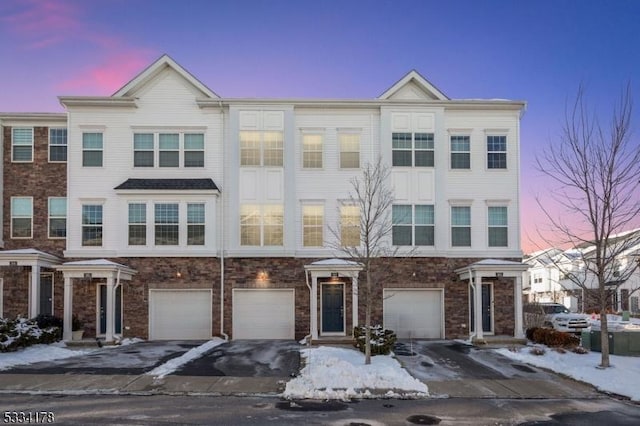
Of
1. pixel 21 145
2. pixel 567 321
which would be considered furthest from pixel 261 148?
pixel 567 321

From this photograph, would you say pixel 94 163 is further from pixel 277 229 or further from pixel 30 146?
pixel 277 229

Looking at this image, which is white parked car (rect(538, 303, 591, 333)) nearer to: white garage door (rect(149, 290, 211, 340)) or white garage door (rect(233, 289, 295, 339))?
white garage door (rect(233, 289, 295, 339))

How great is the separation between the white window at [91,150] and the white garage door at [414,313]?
1377 cm

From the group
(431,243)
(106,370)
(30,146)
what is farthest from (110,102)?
(431,243)

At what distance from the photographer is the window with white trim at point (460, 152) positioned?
2492cm

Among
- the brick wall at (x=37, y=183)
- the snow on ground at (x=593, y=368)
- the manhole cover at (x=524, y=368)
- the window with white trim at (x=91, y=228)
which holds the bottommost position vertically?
the manhole cover at (x=524, y=368)

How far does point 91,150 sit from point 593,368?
20.8 meters

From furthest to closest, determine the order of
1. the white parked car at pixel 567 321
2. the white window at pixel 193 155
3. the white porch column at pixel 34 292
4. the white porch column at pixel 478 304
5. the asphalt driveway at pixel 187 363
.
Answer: the white parked car at pixel 567 321 < the white window at pixel 193 155 < the white porch column at pixel 478 304 < the white porch column at pixel 34 292 < the asphalt driveway at pixel 187 363

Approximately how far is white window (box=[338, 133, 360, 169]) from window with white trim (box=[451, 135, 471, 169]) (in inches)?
A: 166

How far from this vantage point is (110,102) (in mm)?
24172

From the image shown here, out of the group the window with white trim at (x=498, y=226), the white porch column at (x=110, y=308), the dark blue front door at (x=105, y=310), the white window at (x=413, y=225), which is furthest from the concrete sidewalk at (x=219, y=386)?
the window with white trim at (x=498, y=226)

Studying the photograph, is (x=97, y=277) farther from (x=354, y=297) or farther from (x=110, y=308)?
(x=354, y=297)

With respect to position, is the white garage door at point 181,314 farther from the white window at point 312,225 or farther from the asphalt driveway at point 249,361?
the white window at point 312,225

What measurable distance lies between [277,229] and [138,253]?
5911 mm
